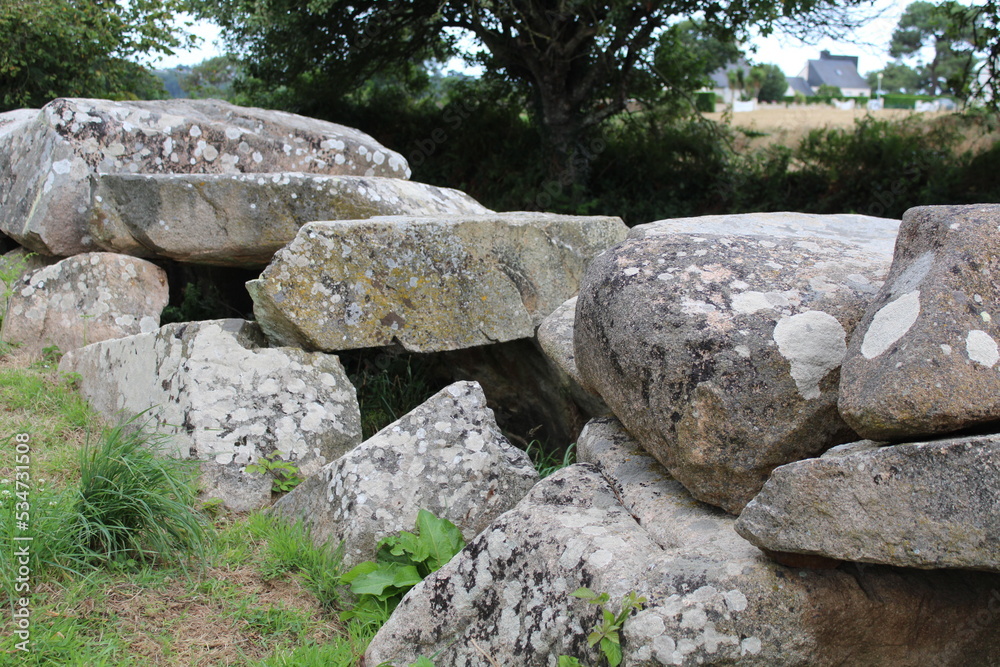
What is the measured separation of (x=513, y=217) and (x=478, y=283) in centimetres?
51

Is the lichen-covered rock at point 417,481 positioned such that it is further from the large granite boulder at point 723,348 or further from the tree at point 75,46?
the tree at point 75,46

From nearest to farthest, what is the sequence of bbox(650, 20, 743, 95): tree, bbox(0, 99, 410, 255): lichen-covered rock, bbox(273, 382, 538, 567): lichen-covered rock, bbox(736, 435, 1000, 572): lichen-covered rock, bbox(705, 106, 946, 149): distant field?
bbox(736, 435, 1000, 572): lichen-covered rock, bbox(273, 382, 538, 567): lichen-covered rock, bbox(0, 99, 410, 255): lichen-covered rock, bbox(650, 20, 743, 95): tree, bbox(705, 106, 946, 149): distant field

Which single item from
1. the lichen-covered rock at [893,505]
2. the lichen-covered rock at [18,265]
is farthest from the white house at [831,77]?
the lichen-covered rock at [893,505]

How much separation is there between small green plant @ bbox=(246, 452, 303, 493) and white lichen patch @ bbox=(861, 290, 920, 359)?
8.32ft

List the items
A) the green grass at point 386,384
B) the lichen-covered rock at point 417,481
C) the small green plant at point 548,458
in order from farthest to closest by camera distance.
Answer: the green grass at point 386,384 → the small green plant at point 548,458 → the lichen-covered rock at point 417,481

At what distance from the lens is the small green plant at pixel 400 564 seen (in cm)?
273

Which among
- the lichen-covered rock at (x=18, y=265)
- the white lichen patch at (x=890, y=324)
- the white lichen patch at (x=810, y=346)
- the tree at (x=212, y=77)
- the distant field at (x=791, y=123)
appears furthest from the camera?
the tree at (x=212, y=77)

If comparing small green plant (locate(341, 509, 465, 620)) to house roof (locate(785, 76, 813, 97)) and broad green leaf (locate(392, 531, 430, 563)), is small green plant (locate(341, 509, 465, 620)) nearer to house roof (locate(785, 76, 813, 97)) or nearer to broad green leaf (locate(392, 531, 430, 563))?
broad green leaf (locate(392, 531, 430, 563))

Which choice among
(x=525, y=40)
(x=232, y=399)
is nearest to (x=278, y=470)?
(x=232, y=399)

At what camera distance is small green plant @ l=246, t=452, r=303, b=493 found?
3.54m

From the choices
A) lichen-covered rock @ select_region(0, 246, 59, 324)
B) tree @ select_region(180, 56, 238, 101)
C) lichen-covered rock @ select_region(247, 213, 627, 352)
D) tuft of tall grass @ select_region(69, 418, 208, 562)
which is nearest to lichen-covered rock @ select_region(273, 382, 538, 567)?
tuft of tall grass @ select_region(69, 418, 208, 562)

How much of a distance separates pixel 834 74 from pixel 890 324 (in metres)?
99.5

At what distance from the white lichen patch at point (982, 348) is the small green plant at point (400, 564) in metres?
1.80

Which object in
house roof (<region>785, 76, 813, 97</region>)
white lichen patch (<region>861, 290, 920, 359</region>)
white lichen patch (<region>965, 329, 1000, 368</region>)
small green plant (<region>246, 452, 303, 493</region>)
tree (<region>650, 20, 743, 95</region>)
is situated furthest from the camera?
house roof (<region>785, 76, 813, 97</region>)
